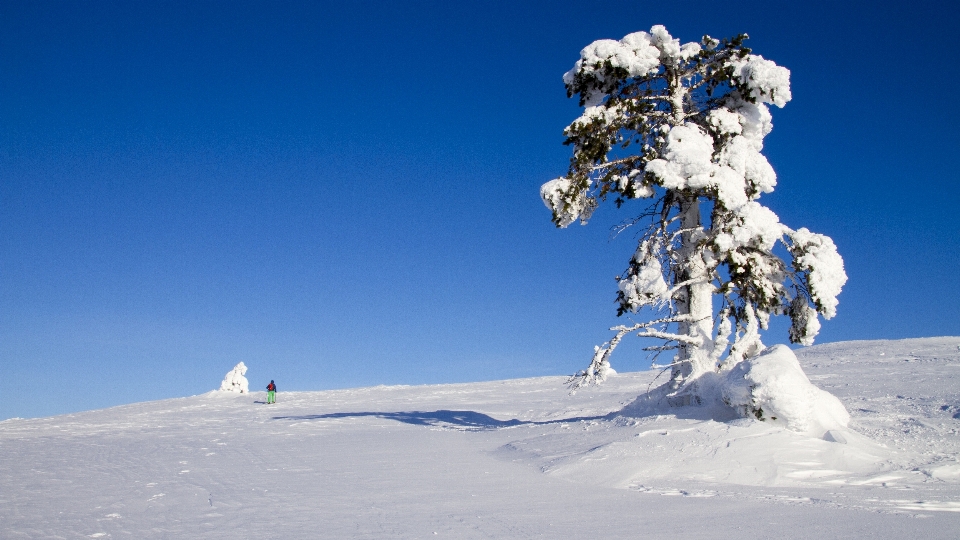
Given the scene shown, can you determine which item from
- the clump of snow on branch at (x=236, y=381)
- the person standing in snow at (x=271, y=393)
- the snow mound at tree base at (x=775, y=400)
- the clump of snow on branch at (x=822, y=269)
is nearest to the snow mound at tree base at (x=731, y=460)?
the snow mound at tree base at (x=775, y=400)

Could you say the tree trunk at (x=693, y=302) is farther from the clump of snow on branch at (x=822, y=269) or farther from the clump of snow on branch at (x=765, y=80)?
the clump of snow on branch at (x=765, y=80)

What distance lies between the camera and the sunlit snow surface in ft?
23.7

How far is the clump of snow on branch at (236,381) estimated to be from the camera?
4347cm

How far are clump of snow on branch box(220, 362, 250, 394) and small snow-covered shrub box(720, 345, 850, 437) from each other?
36451 mm

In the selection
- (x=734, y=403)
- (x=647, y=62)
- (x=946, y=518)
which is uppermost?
(x=647, y=62)

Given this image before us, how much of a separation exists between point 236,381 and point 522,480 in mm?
36946

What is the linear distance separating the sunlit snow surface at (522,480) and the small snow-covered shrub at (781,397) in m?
0.40

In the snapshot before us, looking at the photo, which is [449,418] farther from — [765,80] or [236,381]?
[236,381]

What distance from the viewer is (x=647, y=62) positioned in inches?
637

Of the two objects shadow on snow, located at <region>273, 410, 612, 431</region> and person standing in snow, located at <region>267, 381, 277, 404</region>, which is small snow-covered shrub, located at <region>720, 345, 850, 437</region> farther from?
person standing in snow, located at <region>267, 381, 277, 404</region>

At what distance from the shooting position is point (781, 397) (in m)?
11.4

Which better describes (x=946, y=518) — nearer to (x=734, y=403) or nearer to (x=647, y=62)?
(x=734, y=403)

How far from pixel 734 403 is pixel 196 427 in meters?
17.7

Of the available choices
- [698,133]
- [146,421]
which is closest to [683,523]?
[698,133]
